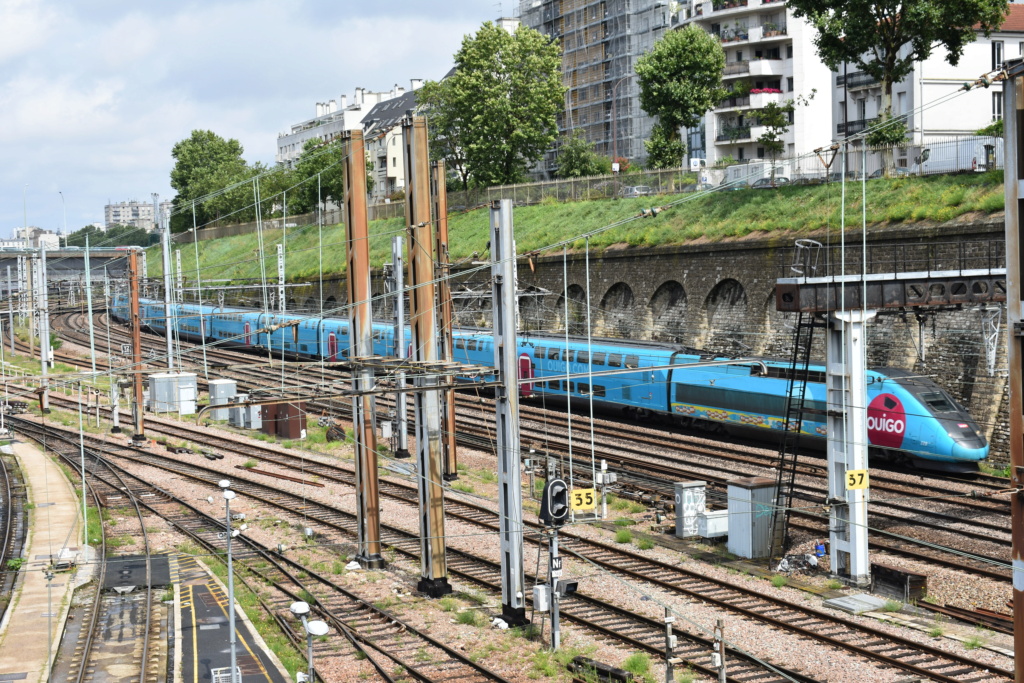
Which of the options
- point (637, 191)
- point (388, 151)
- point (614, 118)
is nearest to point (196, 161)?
point (388, 151)

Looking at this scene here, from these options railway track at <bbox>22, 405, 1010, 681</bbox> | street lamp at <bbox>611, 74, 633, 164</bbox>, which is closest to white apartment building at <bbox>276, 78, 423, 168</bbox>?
street lamp at <bbox>611, 74, 633, 164</bbox>

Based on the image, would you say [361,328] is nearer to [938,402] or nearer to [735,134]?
[938,402]

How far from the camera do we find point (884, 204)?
1425 inches

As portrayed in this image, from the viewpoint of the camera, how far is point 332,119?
130250mm

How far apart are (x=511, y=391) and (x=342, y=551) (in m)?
7.51

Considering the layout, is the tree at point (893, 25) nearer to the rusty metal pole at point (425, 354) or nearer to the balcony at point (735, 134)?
the rusty metal pole at point (425, 354)

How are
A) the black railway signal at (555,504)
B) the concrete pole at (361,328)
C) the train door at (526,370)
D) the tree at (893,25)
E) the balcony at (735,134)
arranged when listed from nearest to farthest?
the black railway signal at (555,504) → the concrete pole at (361,328) → the tree at (893,25) → the train door at (526,370) → the balcony at (735,134)

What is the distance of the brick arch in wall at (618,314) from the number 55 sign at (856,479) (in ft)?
80.9

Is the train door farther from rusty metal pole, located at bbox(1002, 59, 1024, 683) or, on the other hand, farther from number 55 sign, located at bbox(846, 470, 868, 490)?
rusty metal pole, located at bbox(1002, 59, 1024, 683)

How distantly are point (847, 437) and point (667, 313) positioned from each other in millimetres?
23396

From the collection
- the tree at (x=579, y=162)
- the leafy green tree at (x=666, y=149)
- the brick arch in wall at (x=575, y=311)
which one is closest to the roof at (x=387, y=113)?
the tree at (x=579, y=162)

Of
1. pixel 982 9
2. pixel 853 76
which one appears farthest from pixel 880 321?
pixel 853 76

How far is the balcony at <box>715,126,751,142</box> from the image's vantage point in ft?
216

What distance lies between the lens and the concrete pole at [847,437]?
1850cm
